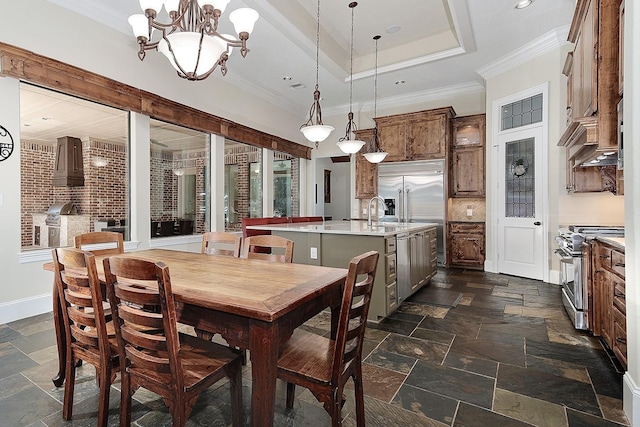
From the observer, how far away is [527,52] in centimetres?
480

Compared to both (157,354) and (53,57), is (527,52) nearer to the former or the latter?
(157,354)

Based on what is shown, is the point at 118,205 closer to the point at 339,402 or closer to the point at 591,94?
the point at 339,402

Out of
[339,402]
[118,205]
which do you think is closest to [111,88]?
[118,205]

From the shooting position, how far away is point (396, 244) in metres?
3.40

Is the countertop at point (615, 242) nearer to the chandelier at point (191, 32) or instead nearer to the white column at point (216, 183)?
the chandelier at point (191, 32)

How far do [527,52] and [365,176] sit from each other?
3362 mm

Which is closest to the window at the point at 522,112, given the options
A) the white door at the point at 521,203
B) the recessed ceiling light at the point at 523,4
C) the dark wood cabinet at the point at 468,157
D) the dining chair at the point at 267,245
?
the white door at the point at 521,203

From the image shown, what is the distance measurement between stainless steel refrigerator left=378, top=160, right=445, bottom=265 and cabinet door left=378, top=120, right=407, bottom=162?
0.16 m

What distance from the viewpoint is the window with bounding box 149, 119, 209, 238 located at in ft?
15.3

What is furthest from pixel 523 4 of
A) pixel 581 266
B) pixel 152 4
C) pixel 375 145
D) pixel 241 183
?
pixel 241 183

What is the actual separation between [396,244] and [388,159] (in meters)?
3.41

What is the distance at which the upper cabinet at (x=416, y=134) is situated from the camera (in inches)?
232

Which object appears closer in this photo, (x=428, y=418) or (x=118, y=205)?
(x=428, y=418)

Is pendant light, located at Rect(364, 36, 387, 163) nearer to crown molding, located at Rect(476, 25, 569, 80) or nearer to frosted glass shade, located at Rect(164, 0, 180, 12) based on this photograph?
crown molding, located at Rect(476, 25, 569, 80)
